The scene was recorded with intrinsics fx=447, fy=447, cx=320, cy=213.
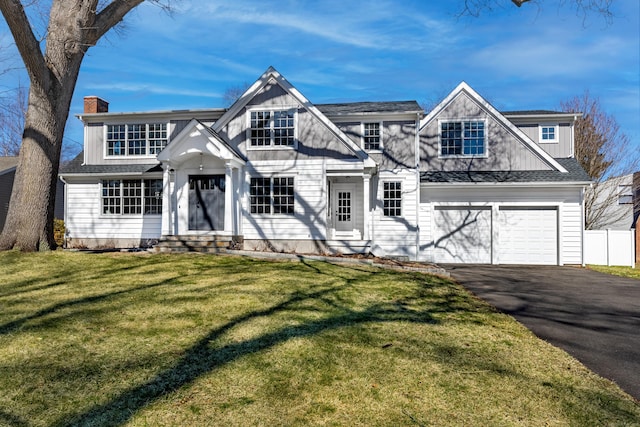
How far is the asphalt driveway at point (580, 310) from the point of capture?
5387 mm

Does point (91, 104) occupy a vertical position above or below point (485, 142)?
above

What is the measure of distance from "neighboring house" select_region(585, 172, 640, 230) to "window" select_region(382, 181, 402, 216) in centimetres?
1535

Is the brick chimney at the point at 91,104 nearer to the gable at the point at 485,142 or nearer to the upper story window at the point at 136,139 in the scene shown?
the upper story window at the point at 136,139

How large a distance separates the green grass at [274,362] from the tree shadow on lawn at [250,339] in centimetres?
2

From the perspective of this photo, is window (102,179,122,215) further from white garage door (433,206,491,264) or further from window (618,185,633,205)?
window (618,185,633,205)

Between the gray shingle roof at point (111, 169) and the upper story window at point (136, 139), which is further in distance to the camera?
the upper story window at point (136, 139)

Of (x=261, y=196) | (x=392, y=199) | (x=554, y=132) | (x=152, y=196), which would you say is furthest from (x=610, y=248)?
(x=152, y=196)

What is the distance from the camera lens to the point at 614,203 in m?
28.7

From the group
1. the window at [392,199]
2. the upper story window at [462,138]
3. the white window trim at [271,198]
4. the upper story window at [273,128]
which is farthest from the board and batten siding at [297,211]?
the upper story window at [462,138]

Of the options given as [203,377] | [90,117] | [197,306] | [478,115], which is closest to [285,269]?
[197,306]

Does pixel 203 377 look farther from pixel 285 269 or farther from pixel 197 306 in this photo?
pixel 285 269

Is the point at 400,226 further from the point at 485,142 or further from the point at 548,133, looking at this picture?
the point at 548,133

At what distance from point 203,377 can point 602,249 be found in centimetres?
1945

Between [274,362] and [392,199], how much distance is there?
1335 cm
